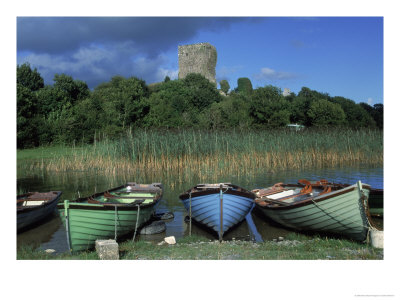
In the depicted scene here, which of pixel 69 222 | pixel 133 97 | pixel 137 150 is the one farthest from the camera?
pixel 133 97

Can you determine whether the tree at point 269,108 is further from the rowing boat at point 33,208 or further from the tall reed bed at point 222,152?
the rowing boat at point 33,208

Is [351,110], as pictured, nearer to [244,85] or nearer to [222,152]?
[222,152]

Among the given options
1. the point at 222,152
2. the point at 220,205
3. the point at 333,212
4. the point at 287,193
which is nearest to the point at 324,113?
the point at 222,152

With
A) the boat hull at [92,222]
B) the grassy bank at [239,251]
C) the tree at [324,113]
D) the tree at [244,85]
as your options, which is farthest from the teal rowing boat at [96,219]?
the tree at [244,85]

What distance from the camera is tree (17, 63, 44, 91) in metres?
21.8

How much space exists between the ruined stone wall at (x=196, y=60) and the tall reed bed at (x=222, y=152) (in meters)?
26.7

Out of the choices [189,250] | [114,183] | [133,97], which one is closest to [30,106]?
[114,183]
